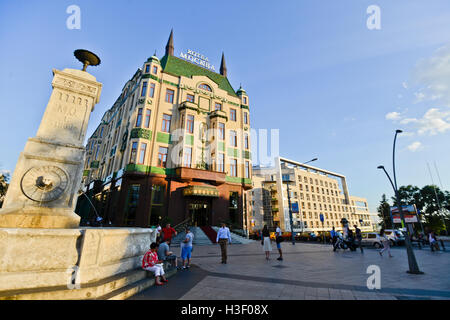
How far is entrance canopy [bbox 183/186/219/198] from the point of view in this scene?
76.6ft

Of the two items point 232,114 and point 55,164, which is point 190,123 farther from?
point 55,164

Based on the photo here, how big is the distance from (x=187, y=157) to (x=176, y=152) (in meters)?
1.53

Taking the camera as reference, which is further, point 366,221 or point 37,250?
point 366,221

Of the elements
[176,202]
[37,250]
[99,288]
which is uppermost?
[176,202]

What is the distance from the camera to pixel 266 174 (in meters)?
66.9

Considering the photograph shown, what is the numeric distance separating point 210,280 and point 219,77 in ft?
115

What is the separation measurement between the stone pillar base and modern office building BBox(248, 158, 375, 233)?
50127mm

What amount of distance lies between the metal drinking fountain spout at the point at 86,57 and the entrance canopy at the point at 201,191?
58.6 feet

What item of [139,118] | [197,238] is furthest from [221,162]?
[139,118]

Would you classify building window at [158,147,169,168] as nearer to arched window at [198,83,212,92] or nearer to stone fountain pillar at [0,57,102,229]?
arched window at [198,83,212,92]

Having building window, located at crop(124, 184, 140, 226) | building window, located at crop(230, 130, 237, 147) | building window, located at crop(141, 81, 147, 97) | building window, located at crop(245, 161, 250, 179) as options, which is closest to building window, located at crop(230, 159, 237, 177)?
building window, located at crop(245, 161, 250, 179)

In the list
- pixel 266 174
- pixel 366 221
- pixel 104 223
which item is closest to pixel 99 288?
pixel 104 223
